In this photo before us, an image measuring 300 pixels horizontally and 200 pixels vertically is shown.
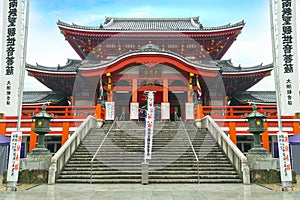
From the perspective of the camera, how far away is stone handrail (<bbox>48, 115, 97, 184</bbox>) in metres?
8.72

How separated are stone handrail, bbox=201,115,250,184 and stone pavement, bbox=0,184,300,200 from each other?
1.86ft

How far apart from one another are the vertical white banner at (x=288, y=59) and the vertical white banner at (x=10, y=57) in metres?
14.2

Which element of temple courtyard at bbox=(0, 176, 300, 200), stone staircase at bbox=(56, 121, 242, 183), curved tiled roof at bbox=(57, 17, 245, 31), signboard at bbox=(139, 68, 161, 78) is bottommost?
temple courtyard at bbox=(0, 176, 300, 200)

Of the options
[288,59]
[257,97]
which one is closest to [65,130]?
[288,59]

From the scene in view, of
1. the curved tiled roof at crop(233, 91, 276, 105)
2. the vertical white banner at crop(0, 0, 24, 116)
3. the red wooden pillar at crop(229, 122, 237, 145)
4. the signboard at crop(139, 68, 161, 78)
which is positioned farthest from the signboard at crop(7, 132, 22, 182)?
the curved tiled roof at crop(233, 91, 276, 105)

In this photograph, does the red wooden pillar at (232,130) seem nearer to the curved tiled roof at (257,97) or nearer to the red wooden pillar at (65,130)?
the curved tiled roof at (257,97)

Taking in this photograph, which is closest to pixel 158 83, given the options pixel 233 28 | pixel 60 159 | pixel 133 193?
pixel 233 28

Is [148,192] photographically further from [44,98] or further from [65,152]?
[44,98]

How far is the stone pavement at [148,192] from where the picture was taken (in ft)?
21.7

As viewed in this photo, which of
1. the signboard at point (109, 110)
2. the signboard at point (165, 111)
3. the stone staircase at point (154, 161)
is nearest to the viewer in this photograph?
the stone staircase at point (154, 161)

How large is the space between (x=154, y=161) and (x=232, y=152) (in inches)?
121

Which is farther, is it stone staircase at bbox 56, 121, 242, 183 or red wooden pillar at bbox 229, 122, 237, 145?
red wooden pillar at bbox 229, 122, 237, 145

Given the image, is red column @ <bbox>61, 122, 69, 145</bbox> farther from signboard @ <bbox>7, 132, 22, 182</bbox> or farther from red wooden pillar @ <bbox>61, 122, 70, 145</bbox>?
signboard @ <bbox>7, 132, 22, 182</bbox>

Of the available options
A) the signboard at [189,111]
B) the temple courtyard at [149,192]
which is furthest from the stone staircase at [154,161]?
the signboard at [189,111]
